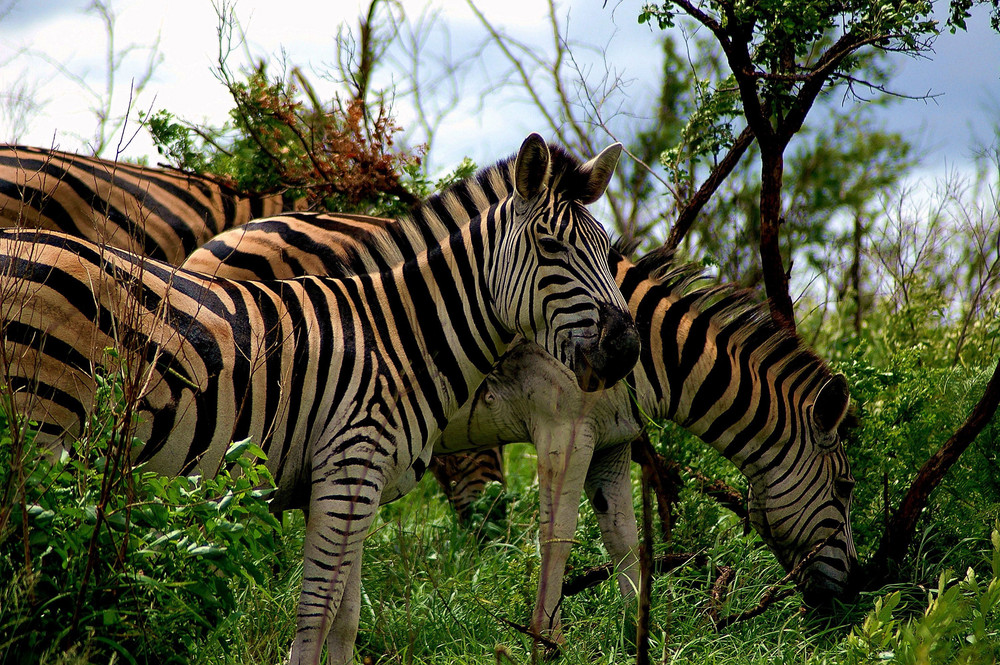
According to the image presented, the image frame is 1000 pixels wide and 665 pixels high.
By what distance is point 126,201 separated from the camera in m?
5.45

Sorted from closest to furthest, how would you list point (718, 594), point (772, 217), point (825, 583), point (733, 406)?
point (718, 594) → point (825, 583) → point (733, 406) → point (772, 217)

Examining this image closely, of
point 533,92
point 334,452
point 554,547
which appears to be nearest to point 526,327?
point 334,452

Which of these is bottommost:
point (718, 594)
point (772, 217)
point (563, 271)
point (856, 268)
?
point (718, 594)

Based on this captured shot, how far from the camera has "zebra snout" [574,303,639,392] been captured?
13.0 ft

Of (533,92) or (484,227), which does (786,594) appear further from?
(533,92)

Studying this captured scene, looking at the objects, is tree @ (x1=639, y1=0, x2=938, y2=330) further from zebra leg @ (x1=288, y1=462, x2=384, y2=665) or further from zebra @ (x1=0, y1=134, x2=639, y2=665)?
zebra leg @ (x1=288, y1=462, x2=384, y2=665)

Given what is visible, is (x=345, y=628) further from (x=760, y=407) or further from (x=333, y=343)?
(x=760, y=407)

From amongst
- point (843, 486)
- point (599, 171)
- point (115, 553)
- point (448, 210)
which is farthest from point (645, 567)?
point (843, 486)

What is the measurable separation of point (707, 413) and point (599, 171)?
182 centimetres

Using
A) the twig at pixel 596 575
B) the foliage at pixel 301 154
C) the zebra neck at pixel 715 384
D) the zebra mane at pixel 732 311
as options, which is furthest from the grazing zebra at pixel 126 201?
the twig at pixel 596 575

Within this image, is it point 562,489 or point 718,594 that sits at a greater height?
point 562,489

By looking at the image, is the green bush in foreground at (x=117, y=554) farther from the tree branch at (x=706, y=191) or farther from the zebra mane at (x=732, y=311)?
the tree branch at (x=706, y=191)

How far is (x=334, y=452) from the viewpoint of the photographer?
3.91 metres

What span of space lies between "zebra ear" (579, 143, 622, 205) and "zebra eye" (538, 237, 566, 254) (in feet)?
1.32
